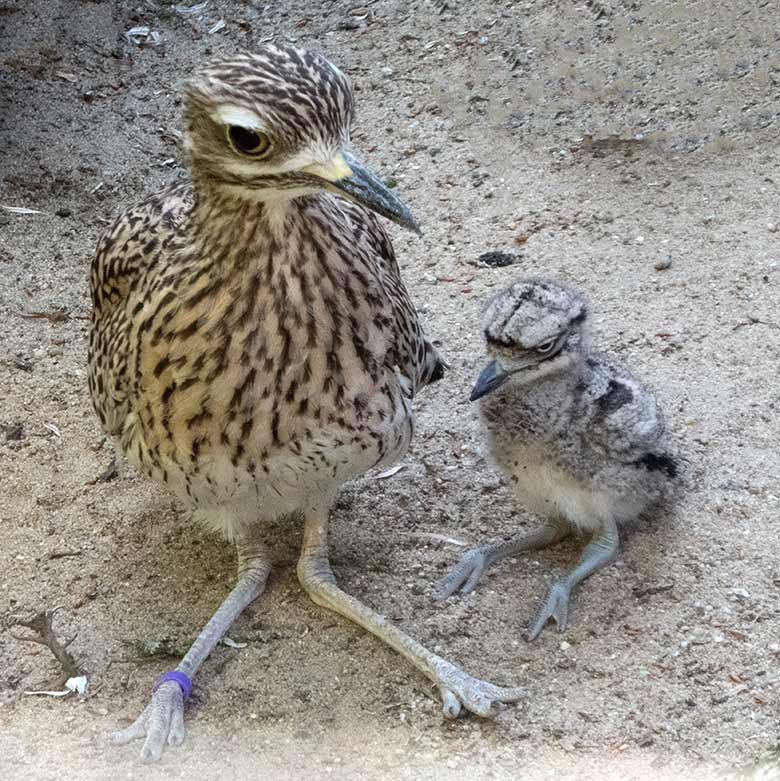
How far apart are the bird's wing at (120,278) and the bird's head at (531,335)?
901 millimetres

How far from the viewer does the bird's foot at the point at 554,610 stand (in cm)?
331

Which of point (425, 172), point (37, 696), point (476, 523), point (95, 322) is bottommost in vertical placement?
point (37, 696)

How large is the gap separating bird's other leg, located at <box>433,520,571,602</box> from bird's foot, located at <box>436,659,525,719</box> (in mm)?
387

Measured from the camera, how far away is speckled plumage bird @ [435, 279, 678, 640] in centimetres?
340

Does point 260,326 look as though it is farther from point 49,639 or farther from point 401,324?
point 49,639

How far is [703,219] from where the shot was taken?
495 cm

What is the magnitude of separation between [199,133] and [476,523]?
1.62 meters

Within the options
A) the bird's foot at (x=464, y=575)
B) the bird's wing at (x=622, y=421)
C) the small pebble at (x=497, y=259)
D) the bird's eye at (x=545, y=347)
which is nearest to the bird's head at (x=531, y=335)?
the bird's eye at (x=545, y=347)

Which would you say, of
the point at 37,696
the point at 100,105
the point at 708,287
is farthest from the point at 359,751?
the point at 100,105

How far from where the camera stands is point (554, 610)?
3338 mm

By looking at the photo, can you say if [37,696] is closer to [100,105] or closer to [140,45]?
[100,105]

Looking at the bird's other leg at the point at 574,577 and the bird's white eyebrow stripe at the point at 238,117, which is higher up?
the bird's white eyebrow stripe at the point at 238,117

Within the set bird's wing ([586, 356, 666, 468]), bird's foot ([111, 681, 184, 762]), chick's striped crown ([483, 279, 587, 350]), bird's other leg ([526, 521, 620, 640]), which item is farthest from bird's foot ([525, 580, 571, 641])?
bird's foot ([111, 681, 184, 762])

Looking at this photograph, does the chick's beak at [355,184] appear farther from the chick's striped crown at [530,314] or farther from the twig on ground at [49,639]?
the twig on ground at [49,639]
